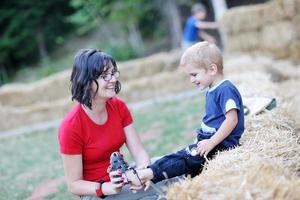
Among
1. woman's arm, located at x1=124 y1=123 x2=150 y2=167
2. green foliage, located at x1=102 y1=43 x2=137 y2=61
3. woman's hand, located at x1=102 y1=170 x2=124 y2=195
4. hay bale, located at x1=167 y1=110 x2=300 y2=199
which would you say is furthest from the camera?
green foliage, located at x1=102 y1=43 x2=137 y2=61

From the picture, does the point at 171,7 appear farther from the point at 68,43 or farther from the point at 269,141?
the point at 269,141

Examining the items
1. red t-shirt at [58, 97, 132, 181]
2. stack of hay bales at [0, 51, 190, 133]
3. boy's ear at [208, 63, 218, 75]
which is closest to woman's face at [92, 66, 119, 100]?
red t-shirt at [58, 97, 132, 181]

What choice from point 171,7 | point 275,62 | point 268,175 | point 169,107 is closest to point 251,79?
point 169,107

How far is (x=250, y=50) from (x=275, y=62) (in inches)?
73.8

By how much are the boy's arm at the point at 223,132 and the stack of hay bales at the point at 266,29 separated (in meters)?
7.57

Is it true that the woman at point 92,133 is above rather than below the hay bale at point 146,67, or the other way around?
above

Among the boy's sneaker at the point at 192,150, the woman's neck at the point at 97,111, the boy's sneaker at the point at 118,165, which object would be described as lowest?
the boy's sneaker at the point at 192,150

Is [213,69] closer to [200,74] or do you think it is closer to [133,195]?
[200,74]

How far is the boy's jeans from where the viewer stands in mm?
3088

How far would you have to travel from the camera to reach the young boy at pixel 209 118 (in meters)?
3.15

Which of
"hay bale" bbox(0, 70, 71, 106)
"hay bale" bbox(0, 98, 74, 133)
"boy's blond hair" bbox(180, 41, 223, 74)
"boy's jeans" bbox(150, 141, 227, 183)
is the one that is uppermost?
"boy's blond hair" bbox(180, 41, 223, 74)

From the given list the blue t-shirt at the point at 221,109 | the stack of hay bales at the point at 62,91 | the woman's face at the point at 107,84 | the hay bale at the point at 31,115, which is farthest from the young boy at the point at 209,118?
the hay bale at the point at 31,115

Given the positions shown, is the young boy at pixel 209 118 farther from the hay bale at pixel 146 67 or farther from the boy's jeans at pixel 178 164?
the hay bale at pixel 146 67

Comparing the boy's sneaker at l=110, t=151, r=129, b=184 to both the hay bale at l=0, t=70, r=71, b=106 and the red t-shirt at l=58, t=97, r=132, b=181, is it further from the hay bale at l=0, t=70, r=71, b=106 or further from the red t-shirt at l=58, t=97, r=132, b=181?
the hay bale at l=0, t=70, r=71, b=106
